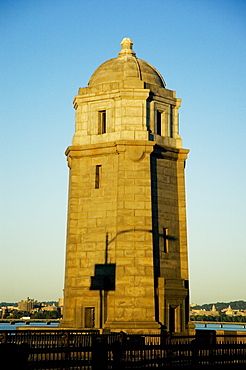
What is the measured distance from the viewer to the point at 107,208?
40188mm

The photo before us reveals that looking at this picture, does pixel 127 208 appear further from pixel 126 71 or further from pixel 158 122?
pixel 126 71

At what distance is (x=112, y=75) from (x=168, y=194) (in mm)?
9439

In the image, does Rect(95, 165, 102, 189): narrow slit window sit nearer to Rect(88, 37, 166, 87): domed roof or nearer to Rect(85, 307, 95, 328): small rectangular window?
Rect(88, 37, 166, 87): domed roof

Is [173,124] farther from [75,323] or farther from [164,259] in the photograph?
[75,323]

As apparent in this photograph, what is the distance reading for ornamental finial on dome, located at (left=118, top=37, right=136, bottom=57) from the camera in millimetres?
45031

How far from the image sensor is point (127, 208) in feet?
129

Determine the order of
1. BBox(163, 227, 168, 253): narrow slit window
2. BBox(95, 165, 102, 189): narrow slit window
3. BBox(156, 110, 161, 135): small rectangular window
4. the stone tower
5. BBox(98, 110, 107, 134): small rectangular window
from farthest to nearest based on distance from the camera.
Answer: BBox(156, 110, 161, 135): small rectangular window
BBox(98, 110, 107, 134): small rectangular window
BBox(95, 165, 102, 189): narrow slit window
BBox(163, 227, 168, 253): narrow slit window
the stone tower

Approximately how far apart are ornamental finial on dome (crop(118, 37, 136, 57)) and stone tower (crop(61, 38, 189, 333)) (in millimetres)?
1050

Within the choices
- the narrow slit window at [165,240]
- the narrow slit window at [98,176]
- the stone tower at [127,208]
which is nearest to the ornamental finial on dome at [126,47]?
the stone tower at [127,208]

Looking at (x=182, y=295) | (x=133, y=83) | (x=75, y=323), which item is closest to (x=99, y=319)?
(x=75, y=323)

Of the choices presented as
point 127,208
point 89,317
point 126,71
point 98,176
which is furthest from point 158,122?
point 89,317

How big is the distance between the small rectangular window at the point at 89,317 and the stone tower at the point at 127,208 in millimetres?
64

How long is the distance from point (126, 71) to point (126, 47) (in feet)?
10.9

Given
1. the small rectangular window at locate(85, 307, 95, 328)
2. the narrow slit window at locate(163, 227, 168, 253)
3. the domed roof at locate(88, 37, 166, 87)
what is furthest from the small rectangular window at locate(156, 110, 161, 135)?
the small rectangular window at locate(85, 307, 95, 328)
